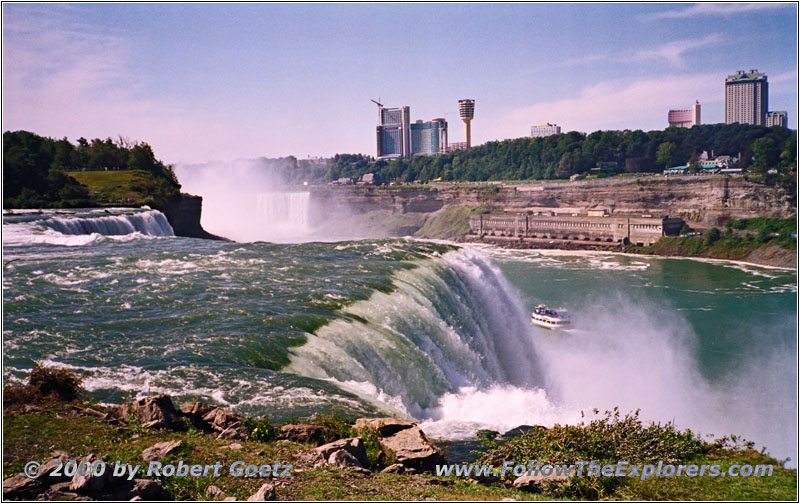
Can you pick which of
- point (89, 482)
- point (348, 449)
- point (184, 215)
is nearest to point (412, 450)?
point (348, 449)

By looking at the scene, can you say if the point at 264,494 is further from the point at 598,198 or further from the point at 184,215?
the point at 598,198

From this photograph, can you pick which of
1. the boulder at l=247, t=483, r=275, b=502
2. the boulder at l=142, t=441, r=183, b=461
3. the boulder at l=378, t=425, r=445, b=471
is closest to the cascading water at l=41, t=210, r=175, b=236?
the boulder at l=142, t=441, r=183, b=461

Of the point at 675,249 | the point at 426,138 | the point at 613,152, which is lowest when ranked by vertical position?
the point at 675,249

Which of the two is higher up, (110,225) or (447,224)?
(110,225)

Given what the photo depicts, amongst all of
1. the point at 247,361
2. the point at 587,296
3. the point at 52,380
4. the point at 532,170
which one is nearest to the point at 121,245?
the point at 247,361

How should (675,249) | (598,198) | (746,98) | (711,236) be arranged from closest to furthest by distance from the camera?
(675,249) → (711,236) → (598,198) → (746,98)

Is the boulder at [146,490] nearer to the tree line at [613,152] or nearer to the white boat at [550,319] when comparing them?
the white boat at [550,319]
